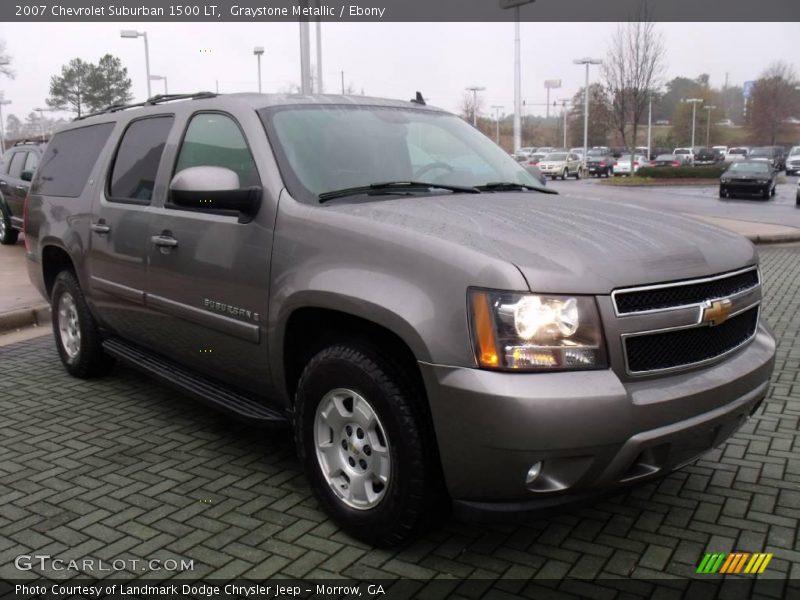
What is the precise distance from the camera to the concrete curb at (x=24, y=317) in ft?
24.2

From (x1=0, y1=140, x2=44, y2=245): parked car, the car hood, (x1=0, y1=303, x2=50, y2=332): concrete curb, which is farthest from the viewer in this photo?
(x1=0, y1=140, x2=44, y2=245): parked car

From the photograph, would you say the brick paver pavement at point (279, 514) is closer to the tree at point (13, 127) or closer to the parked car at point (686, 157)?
the parked car at point (686, 157)

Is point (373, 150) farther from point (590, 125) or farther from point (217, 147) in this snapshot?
point (590, 125)

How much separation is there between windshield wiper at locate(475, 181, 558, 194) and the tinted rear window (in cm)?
268

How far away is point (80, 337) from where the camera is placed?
534cm

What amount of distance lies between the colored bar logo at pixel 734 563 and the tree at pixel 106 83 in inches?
2605

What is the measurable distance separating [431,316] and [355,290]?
38 centimetres

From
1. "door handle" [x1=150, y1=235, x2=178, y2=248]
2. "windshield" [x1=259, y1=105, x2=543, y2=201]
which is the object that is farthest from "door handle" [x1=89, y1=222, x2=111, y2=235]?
"windshield" [x1=259, y1=105, x2=543, y2=201]

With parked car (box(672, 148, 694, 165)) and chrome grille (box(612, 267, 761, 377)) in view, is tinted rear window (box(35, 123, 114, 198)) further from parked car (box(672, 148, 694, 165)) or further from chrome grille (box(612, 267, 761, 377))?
→ parked car (box(672, 148, 694, 165))

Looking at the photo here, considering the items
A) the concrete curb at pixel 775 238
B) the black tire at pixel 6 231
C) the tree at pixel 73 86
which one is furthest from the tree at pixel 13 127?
the concrete curb at pixel 775 238

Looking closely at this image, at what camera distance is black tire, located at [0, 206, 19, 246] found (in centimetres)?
1352

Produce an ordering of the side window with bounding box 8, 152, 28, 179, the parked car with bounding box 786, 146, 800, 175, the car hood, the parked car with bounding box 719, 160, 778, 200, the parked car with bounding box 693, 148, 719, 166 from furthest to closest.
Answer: the parked car with bounding box 693, 148, 719, 166, the parked car with bounding box 786, 146, 800, 175, the parked car with bounding box 719, 160, 778, 200, the side window with bounding box 8, 152, 28, 179, the car hood

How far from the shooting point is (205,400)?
3873 millimetres

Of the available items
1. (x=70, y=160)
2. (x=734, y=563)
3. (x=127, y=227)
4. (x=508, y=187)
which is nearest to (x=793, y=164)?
(x=508, y=187)
